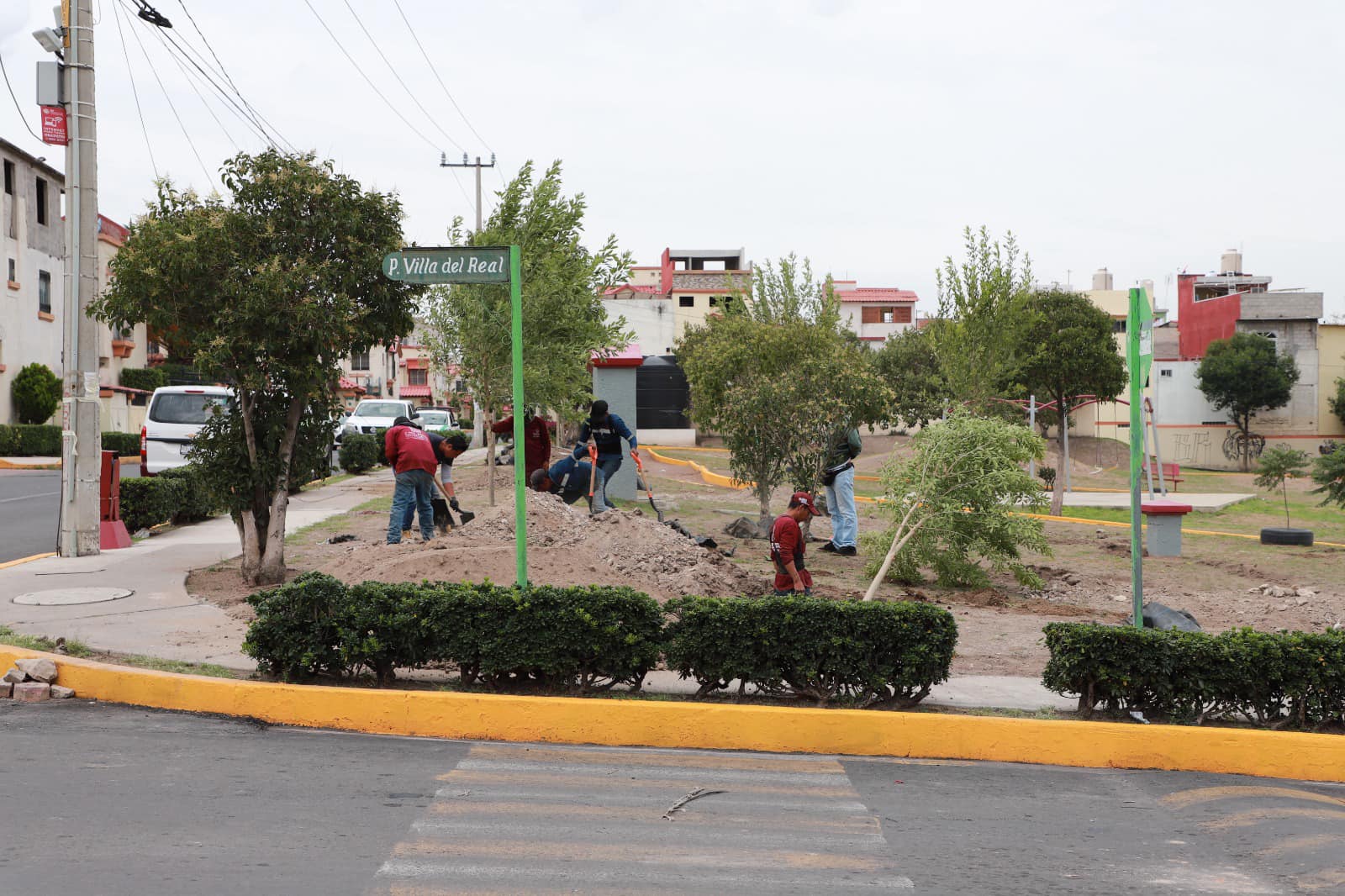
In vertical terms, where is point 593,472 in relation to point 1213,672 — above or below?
above

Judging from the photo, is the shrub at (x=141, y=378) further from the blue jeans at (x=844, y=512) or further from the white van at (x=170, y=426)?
the blue jeans at (x=844, y=512)

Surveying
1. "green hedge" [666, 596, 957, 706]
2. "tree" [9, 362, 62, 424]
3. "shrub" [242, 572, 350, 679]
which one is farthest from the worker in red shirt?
"tree" [9, 362, 62, 424]

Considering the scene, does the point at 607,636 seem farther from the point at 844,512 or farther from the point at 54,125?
the point at 54,125

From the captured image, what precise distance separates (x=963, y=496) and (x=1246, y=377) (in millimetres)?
49844

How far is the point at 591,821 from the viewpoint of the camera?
484 cm

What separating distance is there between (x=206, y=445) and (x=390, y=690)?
4557 mm

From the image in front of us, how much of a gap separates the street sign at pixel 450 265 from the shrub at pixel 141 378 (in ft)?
142

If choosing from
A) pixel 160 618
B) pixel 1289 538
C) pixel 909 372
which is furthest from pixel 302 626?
pixel 909 372

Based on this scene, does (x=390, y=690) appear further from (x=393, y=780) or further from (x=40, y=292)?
(x=40, y=292)

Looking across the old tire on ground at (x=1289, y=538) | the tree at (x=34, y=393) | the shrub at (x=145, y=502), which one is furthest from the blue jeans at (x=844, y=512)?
the tree at (x=34, y=393)

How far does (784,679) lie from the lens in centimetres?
682

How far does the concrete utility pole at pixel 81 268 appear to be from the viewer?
1186 centimetres

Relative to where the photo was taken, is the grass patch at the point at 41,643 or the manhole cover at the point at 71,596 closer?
the grass patch at the point at 41,643

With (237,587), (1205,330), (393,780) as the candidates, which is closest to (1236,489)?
(1205,330)
